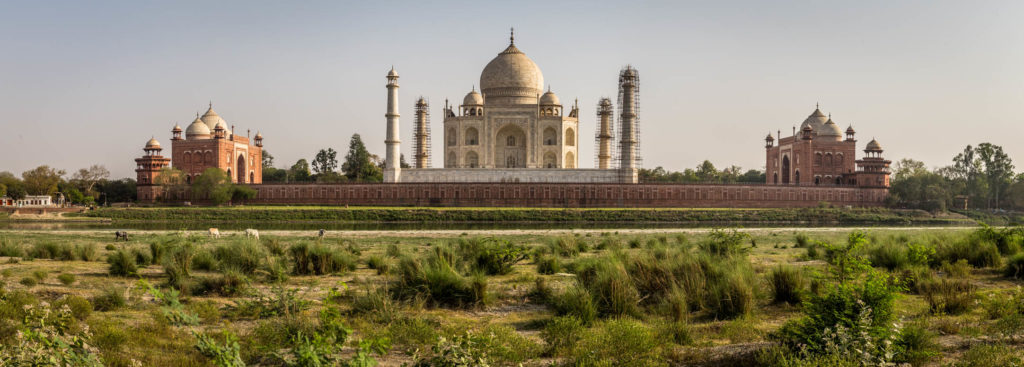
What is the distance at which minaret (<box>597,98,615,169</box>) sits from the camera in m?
60.8

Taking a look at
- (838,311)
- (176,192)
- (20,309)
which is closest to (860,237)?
(838,311)

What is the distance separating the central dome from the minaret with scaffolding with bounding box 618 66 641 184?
10.5m

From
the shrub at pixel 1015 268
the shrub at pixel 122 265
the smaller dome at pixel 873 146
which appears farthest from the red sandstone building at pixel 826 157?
the shrub at pixel 122 265

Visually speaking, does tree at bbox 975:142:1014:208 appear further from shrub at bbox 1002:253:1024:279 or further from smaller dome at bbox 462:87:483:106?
shrub at bbox 1002:253:1024:279

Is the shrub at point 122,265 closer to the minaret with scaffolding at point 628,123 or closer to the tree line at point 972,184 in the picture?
the minaret with scaffolding at point 628,123

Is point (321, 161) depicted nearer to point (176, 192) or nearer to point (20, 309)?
point (176, 192)

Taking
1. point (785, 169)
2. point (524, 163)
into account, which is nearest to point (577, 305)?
point (524, 163)

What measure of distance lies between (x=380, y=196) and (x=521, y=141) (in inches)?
581

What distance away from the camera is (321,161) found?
81250mm

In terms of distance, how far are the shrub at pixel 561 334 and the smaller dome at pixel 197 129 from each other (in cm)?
6267

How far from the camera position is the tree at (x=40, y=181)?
6362 cm

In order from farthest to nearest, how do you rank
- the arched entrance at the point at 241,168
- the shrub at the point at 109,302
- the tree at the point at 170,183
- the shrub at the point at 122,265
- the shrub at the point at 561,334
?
the arched entrance at the point at 241,168
the tree at the point at 170,183
the shrub at the point at 122,265
the shrub at the point at 109,302
the shrub at the point at 561,334

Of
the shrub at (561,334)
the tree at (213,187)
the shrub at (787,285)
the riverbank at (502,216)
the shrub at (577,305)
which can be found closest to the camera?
the shrub at (561,334)

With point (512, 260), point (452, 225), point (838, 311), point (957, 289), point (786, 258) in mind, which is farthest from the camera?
point (452, 225)
